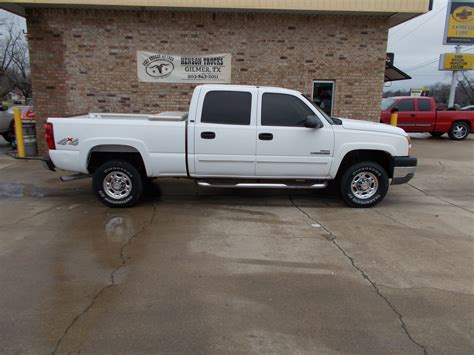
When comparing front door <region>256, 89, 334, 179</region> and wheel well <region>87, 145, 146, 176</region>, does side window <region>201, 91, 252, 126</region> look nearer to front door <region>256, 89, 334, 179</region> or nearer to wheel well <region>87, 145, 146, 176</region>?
front door <region>256, 89, 334, 179</region>

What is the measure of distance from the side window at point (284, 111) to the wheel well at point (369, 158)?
1036mm

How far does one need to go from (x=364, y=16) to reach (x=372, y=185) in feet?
19.6

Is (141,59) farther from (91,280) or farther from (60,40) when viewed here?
(91,280)

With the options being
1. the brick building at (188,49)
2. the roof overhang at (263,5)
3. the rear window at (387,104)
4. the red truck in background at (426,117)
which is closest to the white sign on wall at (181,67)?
the brick building at (188,49)

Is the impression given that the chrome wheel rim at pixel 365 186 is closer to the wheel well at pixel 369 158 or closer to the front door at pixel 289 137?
the wheel well at pixel 369 158

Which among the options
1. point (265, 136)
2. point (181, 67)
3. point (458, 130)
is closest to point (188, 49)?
point (181, 67)

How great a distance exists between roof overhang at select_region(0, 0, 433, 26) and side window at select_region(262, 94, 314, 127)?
14.6 ft

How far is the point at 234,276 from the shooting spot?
3.94m

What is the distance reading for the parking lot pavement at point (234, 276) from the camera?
9.64 ft

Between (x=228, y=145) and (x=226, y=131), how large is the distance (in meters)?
0.22

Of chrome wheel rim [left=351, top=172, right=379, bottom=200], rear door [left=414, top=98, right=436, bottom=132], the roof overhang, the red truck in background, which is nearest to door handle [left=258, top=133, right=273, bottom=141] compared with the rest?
chrome wheel rim [left=351, top=172, right=379, bottom=200]

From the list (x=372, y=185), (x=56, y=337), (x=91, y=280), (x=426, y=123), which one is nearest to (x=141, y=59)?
(x=372, y=185)

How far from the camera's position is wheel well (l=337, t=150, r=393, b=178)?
21.0ft

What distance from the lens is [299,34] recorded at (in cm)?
1038
